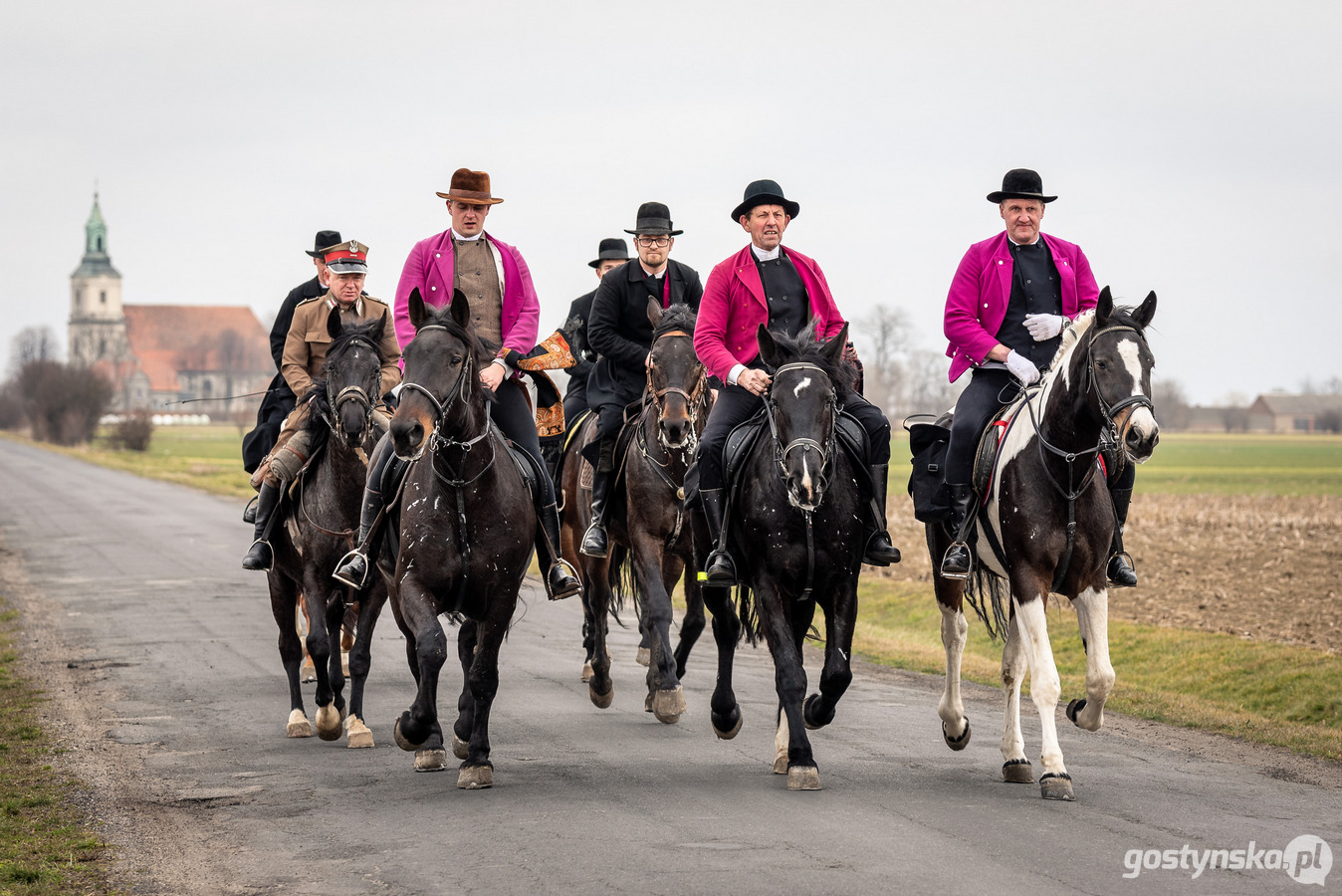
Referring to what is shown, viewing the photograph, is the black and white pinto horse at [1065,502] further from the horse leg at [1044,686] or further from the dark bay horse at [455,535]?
the dark bay horse at [455,535]

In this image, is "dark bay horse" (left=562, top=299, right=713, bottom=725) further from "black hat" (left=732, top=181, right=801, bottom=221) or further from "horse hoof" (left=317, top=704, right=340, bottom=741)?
"horse hoof" (left=317, top=704, right=340, bottom=741)

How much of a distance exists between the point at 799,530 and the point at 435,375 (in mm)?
2363

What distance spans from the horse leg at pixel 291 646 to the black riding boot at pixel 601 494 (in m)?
2.35

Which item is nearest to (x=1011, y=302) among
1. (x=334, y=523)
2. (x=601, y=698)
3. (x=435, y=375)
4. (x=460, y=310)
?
(x=460, y=310)

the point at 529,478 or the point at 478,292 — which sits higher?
the point at 478,292

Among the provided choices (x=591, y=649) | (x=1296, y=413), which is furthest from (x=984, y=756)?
(x=1296, y=413)

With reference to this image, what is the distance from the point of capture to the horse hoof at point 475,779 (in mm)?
8055

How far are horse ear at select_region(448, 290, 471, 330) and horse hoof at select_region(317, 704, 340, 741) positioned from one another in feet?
10.2

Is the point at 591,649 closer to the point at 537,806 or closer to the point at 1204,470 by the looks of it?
the point at 537,806

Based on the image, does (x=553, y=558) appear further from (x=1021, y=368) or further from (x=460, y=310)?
(x=1021, y=368)

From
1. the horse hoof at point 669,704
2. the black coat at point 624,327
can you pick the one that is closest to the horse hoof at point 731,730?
the horse hoof at point 669,704

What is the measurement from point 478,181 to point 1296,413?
166 metres

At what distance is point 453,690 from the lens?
1180cm

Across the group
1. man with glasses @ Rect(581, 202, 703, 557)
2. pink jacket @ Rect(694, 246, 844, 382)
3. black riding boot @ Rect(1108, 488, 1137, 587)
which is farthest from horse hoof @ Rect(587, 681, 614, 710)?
black riding boot @ Rect(1108, 488, 1137, 587)
